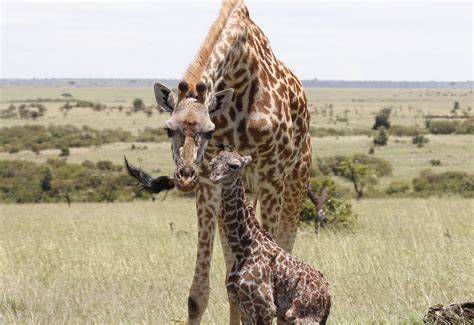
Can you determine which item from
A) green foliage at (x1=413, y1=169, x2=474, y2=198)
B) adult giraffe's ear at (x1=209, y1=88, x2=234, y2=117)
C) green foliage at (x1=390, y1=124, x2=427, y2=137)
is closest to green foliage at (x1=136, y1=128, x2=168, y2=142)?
green foliage at (x1=390, y1=124, x2=427, y2=137)

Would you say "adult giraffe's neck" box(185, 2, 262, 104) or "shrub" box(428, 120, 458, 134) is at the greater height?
A: "adult giraffe's neck" box(185, 2, 262, 104)

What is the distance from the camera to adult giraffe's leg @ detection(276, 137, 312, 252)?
8.99m

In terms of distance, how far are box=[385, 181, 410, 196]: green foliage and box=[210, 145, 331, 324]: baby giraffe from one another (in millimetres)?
23953

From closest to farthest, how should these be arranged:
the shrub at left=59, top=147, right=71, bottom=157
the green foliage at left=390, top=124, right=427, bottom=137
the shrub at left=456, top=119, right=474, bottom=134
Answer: the shrub at left=59, top=147, right=71, bottom=157 < the shrub at left=456, top=119, right=474, bottom=134 < the green foliage at left=390, top=124, right=427, bottom=137

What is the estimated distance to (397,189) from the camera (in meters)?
29.9

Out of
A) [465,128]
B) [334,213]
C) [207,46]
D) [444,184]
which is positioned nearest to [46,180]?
[444,184]

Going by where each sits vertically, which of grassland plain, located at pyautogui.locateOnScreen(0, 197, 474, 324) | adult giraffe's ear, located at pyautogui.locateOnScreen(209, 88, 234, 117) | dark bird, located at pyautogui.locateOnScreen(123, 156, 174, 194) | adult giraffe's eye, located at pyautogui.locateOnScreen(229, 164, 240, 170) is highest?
adult giraffe's ear, located at pyautogui.locateOnScreen(209, 88, 234, 117)

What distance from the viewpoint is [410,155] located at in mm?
44688

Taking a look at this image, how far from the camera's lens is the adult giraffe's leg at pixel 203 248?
23.0 feet

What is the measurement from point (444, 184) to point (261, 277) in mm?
27025

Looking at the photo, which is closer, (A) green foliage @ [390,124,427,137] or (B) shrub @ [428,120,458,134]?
(A) green foliage @ [390,124,427,137]

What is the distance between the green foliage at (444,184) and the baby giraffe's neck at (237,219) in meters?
23.2

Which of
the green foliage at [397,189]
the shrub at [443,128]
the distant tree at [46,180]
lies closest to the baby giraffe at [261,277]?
the green foliage at [397,189]

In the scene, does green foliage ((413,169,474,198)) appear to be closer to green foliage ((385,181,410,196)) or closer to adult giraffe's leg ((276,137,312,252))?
green foliage ((385,181,410,196))
